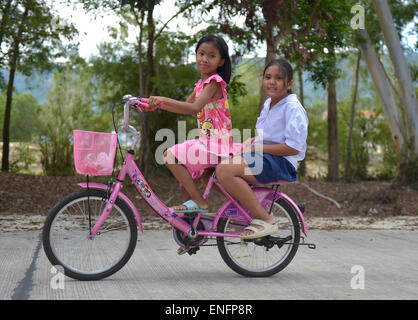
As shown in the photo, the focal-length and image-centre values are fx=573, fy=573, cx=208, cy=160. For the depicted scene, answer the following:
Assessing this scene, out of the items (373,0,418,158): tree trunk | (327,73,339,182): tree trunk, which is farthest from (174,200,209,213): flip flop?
(327,73,339,182): tree trunk

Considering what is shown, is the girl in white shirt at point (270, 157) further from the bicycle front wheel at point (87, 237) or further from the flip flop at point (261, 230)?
the bicycle front wheel at point (87, 237)

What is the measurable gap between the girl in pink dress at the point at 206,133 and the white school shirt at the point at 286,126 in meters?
0.26

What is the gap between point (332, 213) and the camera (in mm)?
10109

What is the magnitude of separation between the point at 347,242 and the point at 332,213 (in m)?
3.62

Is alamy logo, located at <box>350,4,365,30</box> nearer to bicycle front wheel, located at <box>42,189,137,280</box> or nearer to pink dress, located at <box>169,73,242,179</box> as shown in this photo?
pink dress, located at <box>169,73,242,179</box>

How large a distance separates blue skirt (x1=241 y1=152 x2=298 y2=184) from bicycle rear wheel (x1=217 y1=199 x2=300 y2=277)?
0.34 meters

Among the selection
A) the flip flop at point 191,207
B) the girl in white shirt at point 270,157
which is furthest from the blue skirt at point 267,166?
the flip flop at point 191,207

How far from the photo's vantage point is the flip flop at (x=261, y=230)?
428 cm

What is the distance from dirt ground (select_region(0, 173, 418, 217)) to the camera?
32.5 feet

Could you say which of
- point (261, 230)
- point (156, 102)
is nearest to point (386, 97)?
point (261, 230)

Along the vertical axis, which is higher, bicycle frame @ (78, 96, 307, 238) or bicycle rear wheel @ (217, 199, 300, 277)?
bicycle frame @ (78, 96, 307, 238)

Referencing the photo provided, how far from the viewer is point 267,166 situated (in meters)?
4.29
